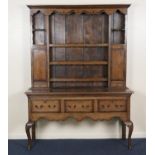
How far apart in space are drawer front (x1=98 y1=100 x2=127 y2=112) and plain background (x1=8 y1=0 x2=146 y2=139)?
21.1 inches

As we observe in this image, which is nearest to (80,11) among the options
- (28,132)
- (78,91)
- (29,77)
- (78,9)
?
(78,9)

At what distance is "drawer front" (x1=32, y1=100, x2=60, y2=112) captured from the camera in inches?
129

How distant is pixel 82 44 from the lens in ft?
11.6

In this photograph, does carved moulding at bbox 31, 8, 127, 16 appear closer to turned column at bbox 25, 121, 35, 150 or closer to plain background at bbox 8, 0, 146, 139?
plain background at bbox 8, 0, 146, 139

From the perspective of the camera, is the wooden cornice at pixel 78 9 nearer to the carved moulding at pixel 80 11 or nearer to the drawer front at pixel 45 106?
the carved moulding at pixel 80 11

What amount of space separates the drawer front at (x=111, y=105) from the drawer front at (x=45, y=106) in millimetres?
566

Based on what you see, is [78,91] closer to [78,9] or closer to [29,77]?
[29,77]

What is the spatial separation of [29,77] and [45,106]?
0.65 metres

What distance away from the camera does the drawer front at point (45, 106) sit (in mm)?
3279

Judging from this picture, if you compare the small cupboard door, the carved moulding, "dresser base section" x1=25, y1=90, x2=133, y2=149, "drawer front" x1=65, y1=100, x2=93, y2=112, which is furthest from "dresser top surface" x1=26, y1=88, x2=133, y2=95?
the carved moulding

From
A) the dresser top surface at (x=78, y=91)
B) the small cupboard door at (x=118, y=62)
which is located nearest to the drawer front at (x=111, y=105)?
the dresser top surface at (x=78, y=91)
